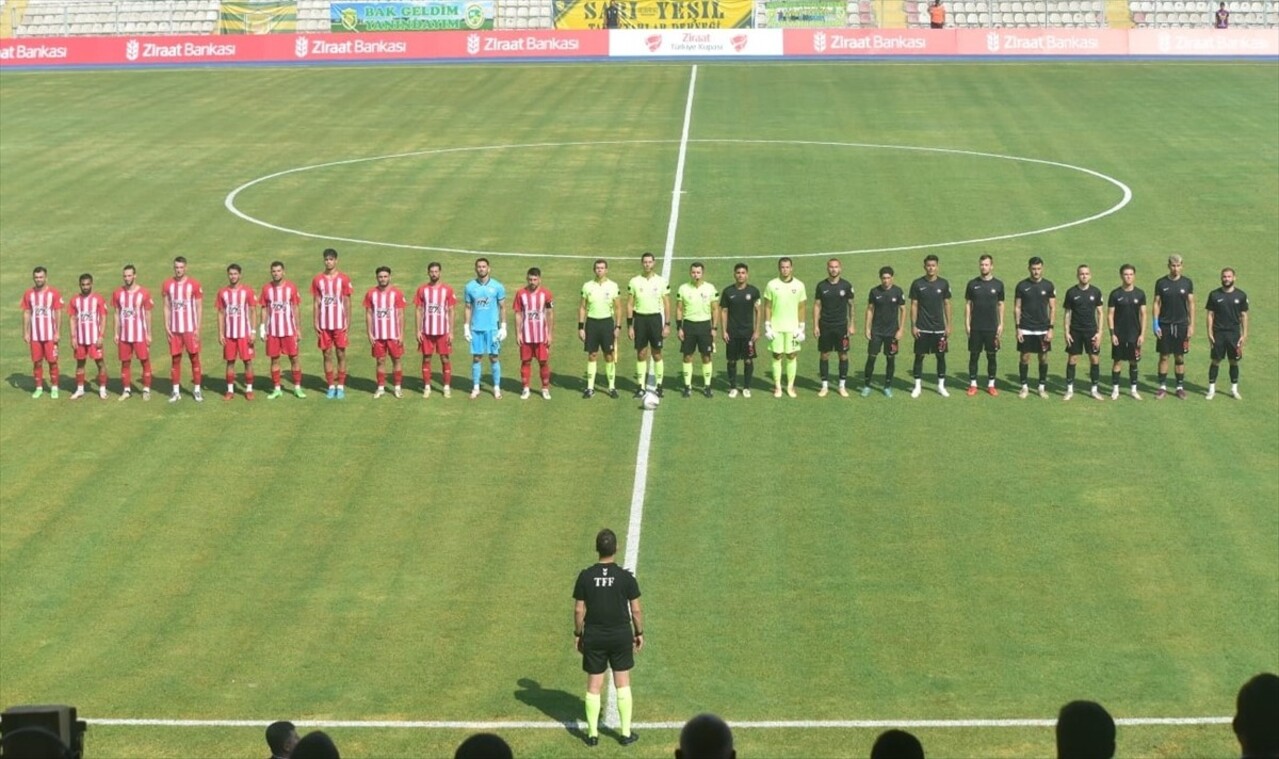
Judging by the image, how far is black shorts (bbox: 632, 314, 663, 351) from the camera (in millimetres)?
27359

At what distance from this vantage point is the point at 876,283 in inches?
1347

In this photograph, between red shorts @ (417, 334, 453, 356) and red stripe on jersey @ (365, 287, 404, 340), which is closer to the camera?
red stripe on jersey @ (365, 287, 404, 340)

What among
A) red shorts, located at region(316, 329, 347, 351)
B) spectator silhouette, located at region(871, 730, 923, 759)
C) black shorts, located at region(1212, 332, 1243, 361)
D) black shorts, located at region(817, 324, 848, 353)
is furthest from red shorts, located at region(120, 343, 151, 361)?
spectator silhouette, located at region(871, 730, 923, 759)

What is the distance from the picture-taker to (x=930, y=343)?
1085 inches

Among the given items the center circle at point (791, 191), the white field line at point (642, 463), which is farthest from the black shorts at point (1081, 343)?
the center circle at point (791, 191)

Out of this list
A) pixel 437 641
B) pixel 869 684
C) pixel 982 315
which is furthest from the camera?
pixel 982 315

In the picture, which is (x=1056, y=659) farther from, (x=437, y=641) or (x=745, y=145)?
(x=745, y=145)

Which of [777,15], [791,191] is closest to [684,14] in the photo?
[777,15]

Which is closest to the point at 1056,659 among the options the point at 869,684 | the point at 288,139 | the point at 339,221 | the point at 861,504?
the point at 869,684

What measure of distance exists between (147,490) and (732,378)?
8.68 m

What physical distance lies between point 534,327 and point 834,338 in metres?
4.37

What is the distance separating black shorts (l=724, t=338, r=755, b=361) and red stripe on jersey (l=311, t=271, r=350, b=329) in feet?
18.6

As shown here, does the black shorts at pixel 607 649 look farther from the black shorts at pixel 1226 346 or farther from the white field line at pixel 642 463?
the black shorts at pixel 1226 346

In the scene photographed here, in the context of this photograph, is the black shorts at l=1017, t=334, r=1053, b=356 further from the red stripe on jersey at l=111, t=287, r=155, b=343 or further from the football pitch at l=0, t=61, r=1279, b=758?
the red stripe on jersey at l=111, t=287, r=155, b=343
